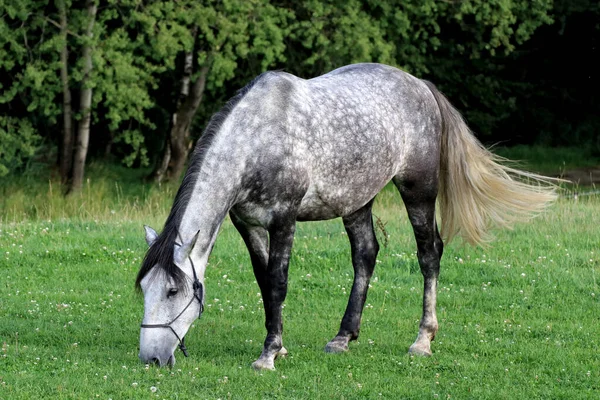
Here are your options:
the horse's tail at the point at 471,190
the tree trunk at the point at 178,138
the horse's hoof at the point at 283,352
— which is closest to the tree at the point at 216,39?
the tree trunk at the point at 178,138

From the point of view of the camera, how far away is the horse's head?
693cm

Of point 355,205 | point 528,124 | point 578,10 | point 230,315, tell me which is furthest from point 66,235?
point 528,124

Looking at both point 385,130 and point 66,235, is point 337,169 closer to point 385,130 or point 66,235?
point 385,130

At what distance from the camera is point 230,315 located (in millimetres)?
9648

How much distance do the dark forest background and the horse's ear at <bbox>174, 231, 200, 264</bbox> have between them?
14046mm

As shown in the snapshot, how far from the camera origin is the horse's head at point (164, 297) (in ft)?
22.7

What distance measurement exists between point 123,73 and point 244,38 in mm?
3120

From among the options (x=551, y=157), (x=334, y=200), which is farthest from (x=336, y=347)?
(x=551, y=157)

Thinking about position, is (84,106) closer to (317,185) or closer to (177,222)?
(317,185)

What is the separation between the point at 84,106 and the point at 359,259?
14.9 m

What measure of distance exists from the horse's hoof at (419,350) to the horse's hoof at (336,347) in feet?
1.84

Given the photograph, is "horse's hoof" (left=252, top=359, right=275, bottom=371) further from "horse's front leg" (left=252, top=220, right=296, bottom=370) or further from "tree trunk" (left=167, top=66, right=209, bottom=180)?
"tree trunk" (left=167, top=66, right=209, bottom=180)

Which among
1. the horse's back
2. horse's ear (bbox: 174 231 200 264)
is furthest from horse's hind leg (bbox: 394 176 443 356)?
horse's ear (bbox: 174 231 200 264)

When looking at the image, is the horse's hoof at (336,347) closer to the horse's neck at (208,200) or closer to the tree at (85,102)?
the horse's neck at (208,200)
